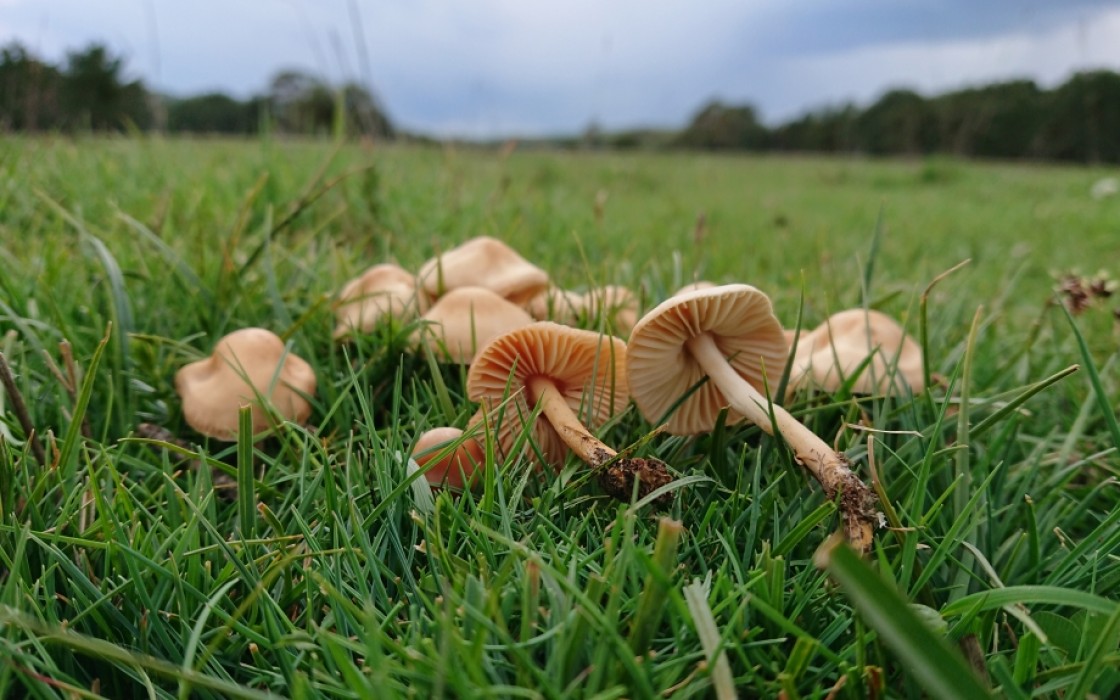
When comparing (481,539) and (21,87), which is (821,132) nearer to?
(21,87)

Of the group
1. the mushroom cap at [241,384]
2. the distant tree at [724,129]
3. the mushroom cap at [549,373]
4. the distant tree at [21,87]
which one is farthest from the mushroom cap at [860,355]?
the distant tree at [724,129]

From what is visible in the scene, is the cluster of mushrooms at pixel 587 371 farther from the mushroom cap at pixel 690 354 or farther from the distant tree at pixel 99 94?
the distant tree at pixel 99 94

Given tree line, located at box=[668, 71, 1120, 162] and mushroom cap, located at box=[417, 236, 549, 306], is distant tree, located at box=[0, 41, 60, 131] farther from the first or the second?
tree line, located at box=[668, 71, 1120, 162]

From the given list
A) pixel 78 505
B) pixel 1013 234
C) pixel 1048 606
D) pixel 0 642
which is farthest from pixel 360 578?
pixel 1013 234

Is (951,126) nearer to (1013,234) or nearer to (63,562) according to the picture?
(1013,234)

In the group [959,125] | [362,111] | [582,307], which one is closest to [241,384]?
[582,307]

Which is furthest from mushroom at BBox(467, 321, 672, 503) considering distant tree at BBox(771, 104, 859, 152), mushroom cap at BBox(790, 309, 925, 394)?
distant tree at BBox(771, 104, 859, 152)
